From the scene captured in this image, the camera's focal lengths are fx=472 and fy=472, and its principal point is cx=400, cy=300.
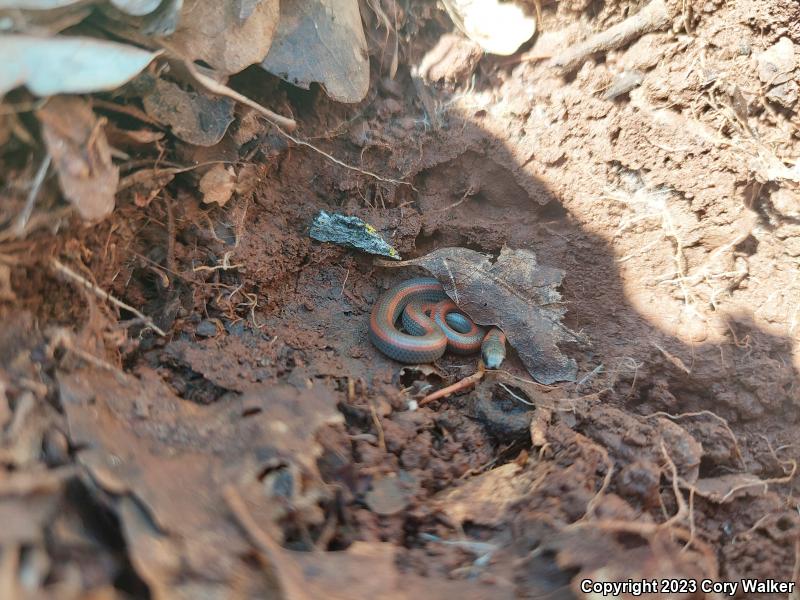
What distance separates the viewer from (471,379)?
2.53 metres

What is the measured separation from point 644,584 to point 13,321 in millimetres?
2140

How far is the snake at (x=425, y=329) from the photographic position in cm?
287

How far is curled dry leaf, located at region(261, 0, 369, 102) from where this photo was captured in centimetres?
248

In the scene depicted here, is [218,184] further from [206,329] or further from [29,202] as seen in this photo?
[29,202]

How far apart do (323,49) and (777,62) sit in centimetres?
232

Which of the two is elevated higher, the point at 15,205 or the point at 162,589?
the point at 15,205

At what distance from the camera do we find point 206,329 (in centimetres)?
234

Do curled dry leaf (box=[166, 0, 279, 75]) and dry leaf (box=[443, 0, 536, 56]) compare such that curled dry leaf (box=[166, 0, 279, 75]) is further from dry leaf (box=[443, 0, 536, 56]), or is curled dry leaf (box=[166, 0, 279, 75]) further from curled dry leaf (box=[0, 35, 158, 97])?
dry leaf (box=[443, 0, 536, 56])

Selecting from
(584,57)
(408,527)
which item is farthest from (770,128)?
(408,527)

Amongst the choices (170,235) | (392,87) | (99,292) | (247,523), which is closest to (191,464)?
(247,523)

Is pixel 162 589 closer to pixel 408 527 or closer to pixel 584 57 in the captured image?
pixel 408 527

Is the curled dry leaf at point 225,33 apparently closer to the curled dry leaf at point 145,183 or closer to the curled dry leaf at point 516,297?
the curled dry leaf at point 145,183

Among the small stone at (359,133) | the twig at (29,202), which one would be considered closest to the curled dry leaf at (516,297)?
the small stone at (359,133)

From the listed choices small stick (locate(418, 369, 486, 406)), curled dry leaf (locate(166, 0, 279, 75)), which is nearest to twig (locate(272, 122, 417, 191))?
curled dry leaf (locate(166, 0, 279, 75))
